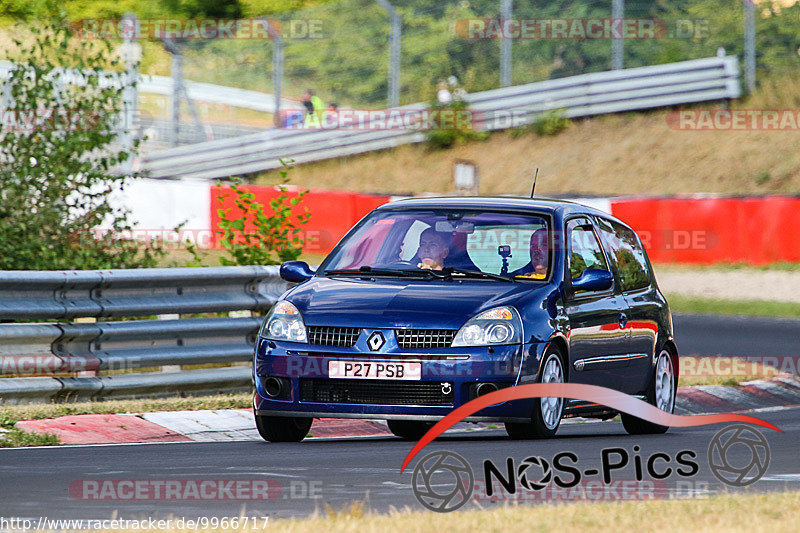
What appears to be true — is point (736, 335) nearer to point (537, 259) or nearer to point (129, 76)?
point (129, 76)

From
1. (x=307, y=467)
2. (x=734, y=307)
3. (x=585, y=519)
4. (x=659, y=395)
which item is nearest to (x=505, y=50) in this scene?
(x=734, y=307)

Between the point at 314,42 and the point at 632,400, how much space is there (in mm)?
26886

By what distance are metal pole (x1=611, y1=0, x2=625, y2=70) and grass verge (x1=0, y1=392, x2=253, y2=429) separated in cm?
2160

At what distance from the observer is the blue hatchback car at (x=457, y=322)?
8680mm

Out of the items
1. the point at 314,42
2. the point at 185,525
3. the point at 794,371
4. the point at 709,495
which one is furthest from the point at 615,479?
the point at 314,42

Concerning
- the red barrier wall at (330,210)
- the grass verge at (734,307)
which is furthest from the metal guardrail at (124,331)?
the red barrier wall at (330,210)

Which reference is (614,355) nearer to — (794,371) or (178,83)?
(794,371)

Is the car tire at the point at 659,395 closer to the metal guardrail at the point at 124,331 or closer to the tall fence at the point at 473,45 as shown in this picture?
the metal guardrail at the point at 124,331

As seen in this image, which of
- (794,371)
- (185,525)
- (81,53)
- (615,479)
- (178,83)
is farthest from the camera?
(178,83)

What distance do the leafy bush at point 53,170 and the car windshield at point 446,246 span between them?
3.87 m

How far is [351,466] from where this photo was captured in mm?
7988

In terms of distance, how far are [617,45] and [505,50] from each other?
8.47ft

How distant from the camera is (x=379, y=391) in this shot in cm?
873

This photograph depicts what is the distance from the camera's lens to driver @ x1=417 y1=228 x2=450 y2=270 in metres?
9.57
